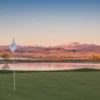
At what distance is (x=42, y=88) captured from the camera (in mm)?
8695

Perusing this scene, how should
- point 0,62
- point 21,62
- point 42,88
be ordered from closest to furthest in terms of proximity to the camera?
point 42,88 → point 0,62 → point 21,62

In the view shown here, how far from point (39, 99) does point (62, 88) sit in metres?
1.74

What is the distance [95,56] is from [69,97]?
1723cm

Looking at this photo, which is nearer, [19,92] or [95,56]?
[19,92]

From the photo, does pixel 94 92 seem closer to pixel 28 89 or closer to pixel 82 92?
pixel 82 92

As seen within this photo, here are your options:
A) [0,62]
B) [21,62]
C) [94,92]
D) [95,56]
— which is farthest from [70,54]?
[94,92]

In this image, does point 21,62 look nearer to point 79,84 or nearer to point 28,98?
point 79,84

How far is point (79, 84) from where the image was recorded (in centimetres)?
976

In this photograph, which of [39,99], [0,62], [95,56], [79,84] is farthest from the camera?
[0,62]

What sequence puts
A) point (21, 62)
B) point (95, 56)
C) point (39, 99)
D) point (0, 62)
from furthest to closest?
point (21, 62)
point (0, 62)
point (95, 56)
point (39, 99)

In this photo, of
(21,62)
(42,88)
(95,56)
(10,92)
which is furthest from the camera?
(21,62)

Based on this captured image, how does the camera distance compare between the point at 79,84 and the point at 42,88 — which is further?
the point at 79,84

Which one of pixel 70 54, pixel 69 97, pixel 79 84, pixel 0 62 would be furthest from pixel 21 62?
pixel 69 97

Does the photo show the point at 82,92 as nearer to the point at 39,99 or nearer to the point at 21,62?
the point at 39,99
